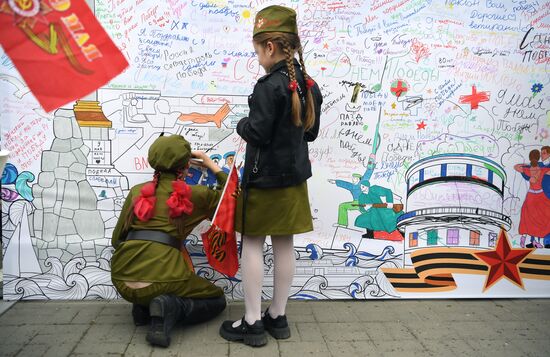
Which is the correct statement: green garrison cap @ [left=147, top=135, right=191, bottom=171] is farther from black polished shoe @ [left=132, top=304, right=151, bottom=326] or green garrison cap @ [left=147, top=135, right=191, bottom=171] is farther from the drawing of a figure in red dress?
the drawing of a figure in red dress

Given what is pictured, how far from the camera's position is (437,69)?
12.6 ft

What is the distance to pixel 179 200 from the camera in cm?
314

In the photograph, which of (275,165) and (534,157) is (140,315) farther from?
(534,157)

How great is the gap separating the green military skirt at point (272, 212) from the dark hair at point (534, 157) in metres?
2.06

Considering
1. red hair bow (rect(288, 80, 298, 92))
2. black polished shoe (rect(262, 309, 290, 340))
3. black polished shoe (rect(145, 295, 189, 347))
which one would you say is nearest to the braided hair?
black polished shoe (rect(145, 295, 189, 347))

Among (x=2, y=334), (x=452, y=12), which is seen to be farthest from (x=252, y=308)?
(x=452, y=12)

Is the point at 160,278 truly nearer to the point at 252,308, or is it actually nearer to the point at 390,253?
the point at 252,308

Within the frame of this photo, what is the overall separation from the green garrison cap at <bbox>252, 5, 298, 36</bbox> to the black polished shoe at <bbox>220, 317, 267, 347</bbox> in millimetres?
1721

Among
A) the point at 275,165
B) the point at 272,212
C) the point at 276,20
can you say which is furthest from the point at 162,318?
the point at 276,20

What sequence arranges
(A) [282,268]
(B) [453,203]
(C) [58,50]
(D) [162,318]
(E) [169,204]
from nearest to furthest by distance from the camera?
1. (C) [58,50]
2. (D) [162,318]
3. (E) [169,204]
4. (A) [282,268]
5. (B) [453,203]

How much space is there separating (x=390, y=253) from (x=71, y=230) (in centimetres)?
233

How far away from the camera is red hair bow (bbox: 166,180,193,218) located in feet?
10.2

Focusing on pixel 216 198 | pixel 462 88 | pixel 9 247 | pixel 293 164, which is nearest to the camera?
pixel 293 164

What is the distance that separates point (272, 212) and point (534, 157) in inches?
88.6
